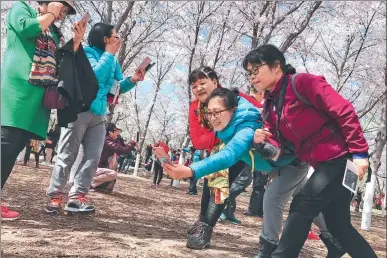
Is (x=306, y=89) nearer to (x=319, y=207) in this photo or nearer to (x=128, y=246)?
(x=319, y=207)

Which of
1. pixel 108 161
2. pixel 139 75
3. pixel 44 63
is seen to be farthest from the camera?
pixel 108 161

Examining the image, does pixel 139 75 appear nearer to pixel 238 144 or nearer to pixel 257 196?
pixel 238 144

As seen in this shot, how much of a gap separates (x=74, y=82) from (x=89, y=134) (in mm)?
785

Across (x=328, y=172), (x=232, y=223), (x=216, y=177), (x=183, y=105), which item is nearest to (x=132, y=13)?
(x=232, y=223)

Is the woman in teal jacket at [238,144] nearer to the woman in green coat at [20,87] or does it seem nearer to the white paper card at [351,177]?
the white paper card at [351,177]

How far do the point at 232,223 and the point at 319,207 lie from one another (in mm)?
2914

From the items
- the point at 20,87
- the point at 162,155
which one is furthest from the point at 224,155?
the point at 20,87

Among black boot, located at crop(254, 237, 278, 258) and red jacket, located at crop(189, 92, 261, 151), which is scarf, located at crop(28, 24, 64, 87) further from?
black boot, located at crop(254, 237, 278, 258)

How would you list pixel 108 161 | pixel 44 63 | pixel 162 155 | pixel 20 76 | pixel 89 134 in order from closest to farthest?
pixel 162 155 → pixel 20 76 → pixel 44 63 → pixel 89 134 → pixel 108 161

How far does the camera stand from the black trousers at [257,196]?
6273 mm

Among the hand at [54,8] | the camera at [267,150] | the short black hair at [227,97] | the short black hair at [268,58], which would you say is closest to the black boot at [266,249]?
the camera at [267,150]

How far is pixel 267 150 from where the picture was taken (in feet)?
7.22

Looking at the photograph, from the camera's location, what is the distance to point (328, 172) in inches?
78.2

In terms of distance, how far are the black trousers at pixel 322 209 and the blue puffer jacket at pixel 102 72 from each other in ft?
7.12
